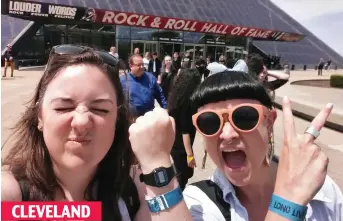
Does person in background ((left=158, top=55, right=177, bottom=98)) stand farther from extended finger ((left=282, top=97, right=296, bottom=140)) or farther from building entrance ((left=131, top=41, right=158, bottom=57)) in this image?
building entrance ((left=131, top=41, right=158, bottom=57))

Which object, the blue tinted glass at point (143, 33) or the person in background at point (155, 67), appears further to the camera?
the blue tinted glass at point (143, 33)

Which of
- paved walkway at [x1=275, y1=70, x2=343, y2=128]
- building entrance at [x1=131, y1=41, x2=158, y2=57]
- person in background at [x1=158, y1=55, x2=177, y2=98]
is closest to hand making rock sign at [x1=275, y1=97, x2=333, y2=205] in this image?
person in background at [x1=158, y1=55, x2=177, y2=98]

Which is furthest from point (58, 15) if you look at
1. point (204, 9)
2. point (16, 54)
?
point (204, 9)

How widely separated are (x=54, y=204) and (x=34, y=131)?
0.28 m

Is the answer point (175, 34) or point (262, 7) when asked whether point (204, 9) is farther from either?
point (262, 7)

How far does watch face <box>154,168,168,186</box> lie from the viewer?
1.05 metres

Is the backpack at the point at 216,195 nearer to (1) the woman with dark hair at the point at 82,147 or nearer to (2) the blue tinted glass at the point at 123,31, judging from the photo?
(1) the woman with dark hair at the point at 82,147

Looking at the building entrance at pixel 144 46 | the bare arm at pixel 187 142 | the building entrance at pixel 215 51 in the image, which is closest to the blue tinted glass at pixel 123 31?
the building entrance at pixel 144 46

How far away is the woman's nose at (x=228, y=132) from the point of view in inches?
50.2

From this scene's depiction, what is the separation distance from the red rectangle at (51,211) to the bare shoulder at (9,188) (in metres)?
0.02

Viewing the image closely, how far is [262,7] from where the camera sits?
135 ft

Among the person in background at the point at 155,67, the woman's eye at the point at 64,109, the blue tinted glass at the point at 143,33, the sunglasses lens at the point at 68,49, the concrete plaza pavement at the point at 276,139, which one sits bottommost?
the concrete plaza pavement at the point at 276,139

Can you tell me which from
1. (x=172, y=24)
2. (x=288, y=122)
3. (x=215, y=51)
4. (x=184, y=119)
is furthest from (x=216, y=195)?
(x=215, y=51)

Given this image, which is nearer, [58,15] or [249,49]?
[58,15]
